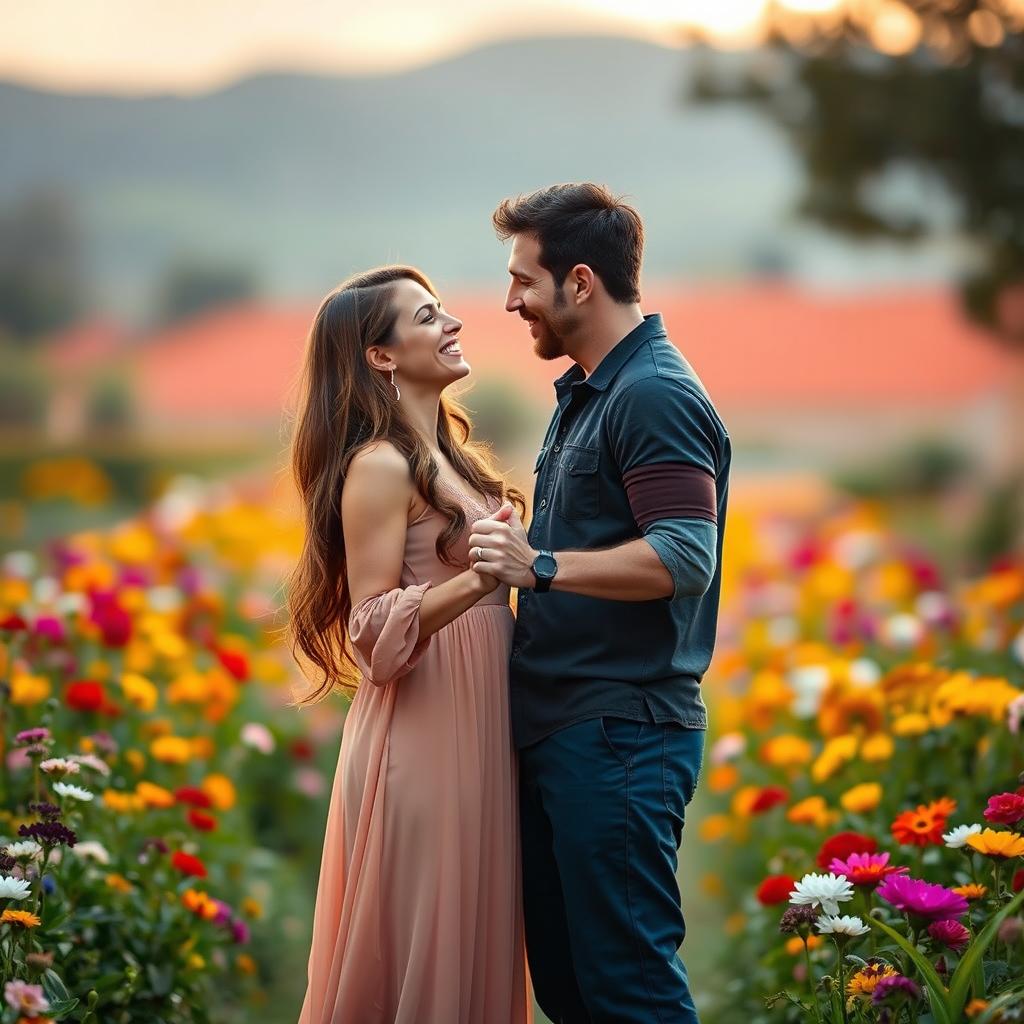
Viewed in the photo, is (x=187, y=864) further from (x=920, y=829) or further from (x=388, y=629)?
(x=920, y=829)

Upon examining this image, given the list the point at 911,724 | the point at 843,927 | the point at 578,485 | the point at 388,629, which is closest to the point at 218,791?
the point at 388,629

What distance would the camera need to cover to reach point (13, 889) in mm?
2357

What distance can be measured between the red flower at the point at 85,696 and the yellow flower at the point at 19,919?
4.28 feet

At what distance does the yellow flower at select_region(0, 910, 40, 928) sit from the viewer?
7.62 feet

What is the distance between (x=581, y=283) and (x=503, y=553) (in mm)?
625

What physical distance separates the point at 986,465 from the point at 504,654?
28.6 ft

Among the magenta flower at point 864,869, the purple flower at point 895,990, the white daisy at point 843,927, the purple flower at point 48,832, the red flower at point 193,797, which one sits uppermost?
the magenta flower at point 864,869

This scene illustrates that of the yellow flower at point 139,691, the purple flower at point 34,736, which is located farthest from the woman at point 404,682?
the yellow flower at point 139,691

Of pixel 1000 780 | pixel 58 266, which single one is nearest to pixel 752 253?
pixel 58 266

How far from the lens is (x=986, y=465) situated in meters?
10.8

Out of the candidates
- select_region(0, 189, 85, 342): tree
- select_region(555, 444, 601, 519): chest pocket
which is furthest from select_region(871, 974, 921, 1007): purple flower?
select_region(0, 189, 85, 342): tree

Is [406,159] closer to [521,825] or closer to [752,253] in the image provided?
[752,253]

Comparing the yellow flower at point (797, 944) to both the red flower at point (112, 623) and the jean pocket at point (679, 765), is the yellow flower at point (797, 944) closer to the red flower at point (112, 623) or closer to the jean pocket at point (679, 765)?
the jean pocket at point (679, 765)

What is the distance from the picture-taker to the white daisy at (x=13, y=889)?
2.35 m
